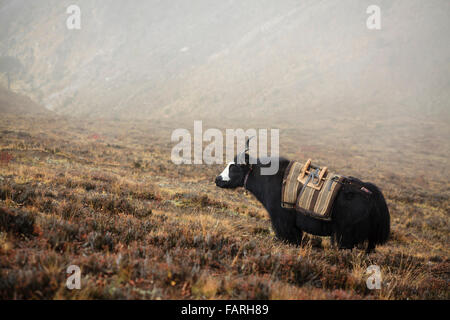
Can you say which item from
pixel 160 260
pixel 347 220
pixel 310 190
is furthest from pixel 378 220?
pixel 160 260

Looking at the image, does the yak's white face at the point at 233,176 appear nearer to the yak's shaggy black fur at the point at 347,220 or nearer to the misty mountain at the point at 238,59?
the yak's shaggy black fur at the point at 347,220

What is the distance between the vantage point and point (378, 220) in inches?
177

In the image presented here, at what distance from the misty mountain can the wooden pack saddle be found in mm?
57124

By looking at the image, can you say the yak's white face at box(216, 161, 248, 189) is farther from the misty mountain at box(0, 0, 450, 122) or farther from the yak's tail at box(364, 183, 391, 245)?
the misty mountain at box(0, 0, 450, 122)

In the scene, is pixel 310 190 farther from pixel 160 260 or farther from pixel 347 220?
pixel 160 260

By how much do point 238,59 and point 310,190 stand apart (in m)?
86.7

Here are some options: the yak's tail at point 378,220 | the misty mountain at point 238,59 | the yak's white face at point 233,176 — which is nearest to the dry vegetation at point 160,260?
the yak's tail at point 378,220

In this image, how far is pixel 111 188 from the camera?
794cm

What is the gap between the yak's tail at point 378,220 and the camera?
14.6 feet

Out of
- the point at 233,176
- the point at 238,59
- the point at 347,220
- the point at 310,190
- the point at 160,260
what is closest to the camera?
the point at 160,260

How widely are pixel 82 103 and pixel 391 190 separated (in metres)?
86.5

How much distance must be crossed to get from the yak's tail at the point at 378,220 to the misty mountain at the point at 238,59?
57.3m
